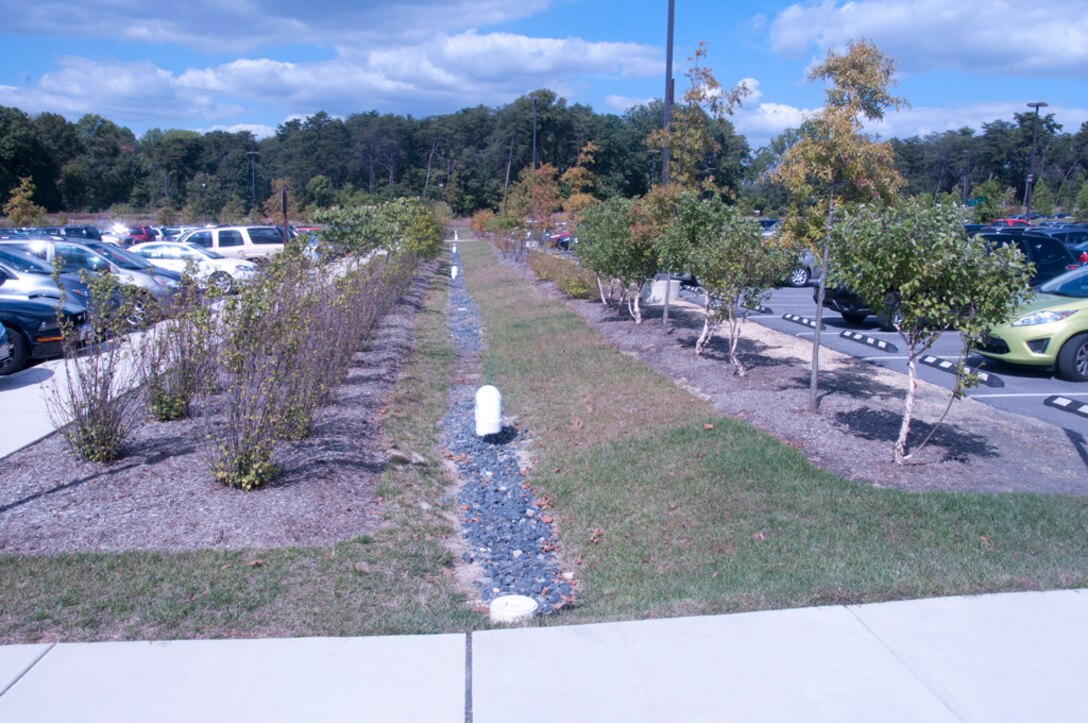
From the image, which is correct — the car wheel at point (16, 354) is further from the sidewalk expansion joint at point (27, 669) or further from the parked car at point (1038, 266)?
the parked car at point (1038, 266)

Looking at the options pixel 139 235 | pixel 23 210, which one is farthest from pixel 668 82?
pixel 23 210

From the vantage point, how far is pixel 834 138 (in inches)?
340

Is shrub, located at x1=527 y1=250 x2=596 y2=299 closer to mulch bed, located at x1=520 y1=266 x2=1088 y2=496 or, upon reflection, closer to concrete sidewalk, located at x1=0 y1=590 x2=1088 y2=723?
mulch bed, located at x1=520 y1=266 x2=1088 y2=496

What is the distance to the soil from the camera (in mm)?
5926

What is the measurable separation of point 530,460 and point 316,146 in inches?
3347

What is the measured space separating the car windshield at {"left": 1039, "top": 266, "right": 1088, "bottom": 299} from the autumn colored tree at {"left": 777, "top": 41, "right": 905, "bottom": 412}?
503 cm

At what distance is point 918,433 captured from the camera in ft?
28.3

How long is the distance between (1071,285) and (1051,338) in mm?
1385

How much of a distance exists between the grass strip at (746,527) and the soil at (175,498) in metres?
1.86

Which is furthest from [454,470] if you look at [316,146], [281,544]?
[316,146]

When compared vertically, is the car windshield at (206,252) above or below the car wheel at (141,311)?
below

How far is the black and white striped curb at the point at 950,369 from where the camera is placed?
1143cm

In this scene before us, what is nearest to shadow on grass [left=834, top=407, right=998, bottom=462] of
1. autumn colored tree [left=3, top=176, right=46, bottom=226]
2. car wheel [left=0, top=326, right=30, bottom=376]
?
car wheel [left=0, top=326, right=30, bottom=376]

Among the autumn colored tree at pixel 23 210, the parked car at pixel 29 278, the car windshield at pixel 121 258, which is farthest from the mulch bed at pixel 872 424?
the autumn colored tree at pixel 23 210
